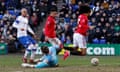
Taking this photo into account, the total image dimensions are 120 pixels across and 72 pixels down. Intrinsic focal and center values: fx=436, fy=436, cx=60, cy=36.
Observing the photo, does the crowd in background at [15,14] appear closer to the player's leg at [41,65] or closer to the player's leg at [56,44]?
the player's leg at [56,44]

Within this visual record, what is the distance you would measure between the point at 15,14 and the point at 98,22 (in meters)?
6.75

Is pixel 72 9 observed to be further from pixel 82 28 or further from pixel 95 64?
pixel 95 64

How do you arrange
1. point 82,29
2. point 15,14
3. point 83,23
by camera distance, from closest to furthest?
1. point 83,23
2. point 82,29
3. point 15,14

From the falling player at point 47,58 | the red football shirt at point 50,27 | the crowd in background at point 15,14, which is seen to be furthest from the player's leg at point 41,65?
the crowd in background at point 15,14

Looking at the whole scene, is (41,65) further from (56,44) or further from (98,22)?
(98,22)

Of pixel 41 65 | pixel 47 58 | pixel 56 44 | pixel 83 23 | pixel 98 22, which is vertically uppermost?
pixel 83 23

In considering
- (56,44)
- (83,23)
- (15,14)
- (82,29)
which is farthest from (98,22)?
(56,44)

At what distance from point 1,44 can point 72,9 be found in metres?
5.65

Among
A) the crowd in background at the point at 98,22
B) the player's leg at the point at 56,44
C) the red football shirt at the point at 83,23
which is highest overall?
the red football shirt at the point at 83,23

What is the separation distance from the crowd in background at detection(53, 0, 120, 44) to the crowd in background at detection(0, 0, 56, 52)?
144 centimetres

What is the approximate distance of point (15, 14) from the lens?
105ft

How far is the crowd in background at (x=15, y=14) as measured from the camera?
98.2ft

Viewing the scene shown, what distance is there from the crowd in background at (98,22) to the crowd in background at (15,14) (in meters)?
1.44

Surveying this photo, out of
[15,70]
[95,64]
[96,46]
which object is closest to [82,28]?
[95,64]
